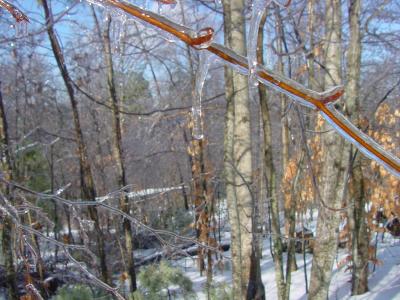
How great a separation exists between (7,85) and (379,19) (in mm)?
6434

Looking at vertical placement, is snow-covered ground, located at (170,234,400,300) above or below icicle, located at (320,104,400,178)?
below

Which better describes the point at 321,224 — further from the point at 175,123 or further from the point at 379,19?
the point at 175,123

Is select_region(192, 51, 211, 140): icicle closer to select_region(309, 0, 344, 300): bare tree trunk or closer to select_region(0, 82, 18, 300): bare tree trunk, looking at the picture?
select_region(0, 82, 18, 300): bare tree trunk

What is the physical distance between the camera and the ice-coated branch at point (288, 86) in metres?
0.48

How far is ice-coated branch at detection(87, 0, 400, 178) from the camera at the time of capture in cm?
48

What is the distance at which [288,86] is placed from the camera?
1.62ft

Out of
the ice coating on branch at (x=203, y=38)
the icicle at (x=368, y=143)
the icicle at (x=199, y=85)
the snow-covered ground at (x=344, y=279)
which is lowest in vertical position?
the snow-covered ground at (x=344, y=279)

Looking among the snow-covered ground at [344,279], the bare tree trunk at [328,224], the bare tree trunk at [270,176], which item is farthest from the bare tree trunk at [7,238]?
the snow-covered ground at [344,279]

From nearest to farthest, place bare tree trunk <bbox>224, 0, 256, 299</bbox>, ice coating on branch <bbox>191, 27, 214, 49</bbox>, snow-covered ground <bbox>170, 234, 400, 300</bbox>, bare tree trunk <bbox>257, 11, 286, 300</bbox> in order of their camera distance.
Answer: ice coating on branch <bbox>191, 27, 214, 49</bbox> → bare tree trunk <bbox>224, 0, 256, 299</bbox> → bare tree trunk <bbox>257, 11, 286, 300</bbox> → snow-covered ground <bbox>170, 234, 400, 300</bbox>

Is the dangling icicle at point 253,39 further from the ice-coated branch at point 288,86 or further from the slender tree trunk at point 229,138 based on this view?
the slender tree trunk at point 229,138

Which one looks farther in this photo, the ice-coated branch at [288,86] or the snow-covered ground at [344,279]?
the snow-covered ground at [344,279]

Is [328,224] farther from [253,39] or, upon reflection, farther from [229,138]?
[253,39]

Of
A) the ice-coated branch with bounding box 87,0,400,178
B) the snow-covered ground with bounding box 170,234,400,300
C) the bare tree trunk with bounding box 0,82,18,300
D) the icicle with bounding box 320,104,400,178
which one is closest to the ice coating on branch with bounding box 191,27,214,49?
the ice-coated branch with bounding box 87,0,400,178

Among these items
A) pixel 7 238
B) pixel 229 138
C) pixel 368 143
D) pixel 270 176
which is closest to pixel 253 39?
pixel 368 143
